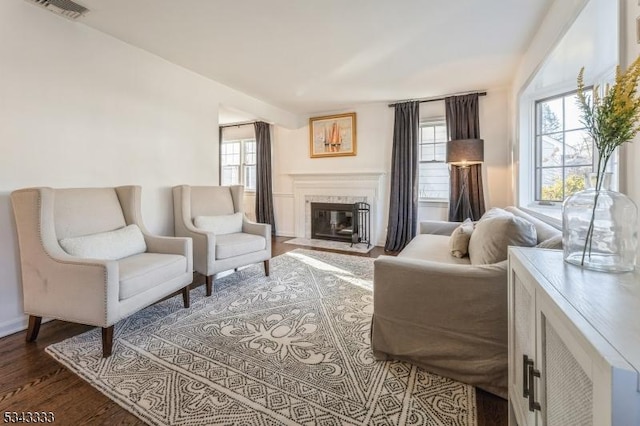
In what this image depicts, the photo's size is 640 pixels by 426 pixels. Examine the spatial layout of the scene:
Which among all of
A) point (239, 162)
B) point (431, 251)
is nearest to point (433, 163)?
point (431, 251)

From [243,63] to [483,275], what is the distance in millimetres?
3107

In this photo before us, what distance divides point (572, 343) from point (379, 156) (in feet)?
15.0

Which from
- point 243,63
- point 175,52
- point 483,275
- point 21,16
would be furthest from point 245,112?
point 483,275

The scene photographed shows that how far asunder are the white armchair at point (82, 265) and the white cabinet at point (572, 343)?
2.08 metres

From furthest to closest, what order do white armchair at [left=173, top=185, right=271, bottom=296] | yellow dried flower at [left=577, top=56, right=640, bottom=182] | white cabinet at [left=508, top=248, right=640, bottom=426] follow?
white armchair at [left=173, top=185, right=271, bottom=296], yellow dried flower at [left=577, top=56, right=640, bottom=182], white cabinet at [left=508, top=248, right=640, bottom=426]

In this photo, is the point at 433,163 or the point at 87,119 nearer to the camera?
the point at 87,119

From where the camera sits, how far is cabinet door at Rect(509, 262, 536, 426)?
3.01 ft

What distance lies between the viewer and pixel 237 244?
2.96m

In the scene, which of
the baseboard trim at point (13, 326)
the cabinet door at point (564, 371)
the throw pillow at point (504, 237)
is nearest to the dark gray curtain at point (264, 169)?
the baseboard trim at point (13, 326)

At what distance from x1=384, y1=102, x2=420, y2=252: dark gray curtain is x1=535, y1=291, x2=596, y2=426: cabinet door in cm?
390

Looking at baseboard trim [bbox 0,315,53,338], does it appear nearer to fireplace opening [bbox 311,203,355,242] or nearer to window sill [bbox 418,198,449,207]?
fireplace opening [bbox 311,203,355,242]

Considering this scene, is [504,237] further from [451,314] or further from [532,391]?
[532,391]

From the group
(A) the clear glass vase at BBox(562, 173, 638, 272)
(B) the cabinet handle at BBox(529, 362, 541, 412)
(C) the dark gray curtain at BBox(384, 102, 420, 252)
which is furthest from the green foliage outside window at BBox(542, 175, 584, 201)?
(B) the cabinet handle at BBox(529, 362, 541, 412)

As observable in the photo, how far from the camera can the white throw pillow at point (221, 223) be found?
10.3 ft
